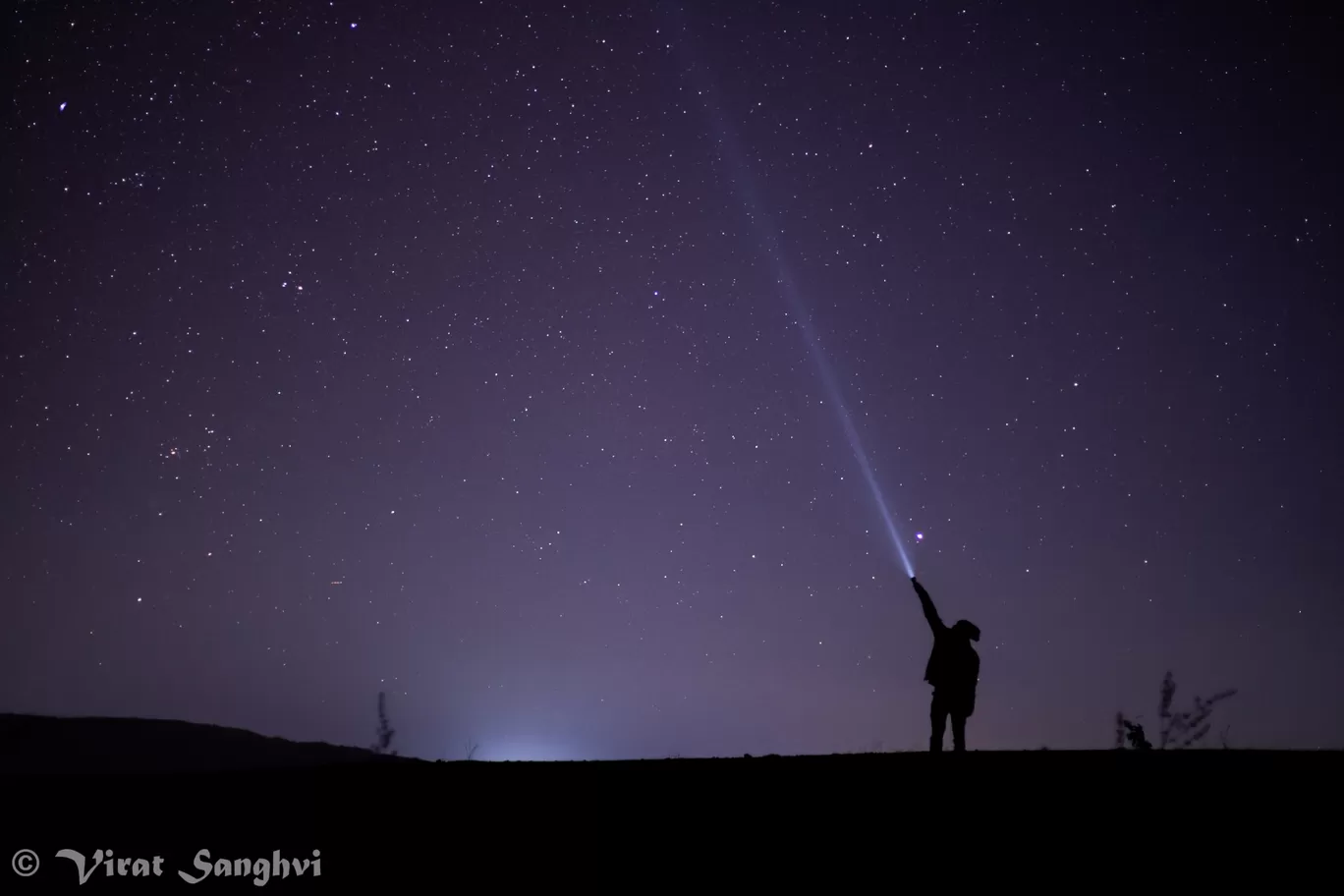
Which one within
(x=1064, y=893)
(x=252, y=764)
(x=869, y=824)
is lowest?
(x=1064, y=893)

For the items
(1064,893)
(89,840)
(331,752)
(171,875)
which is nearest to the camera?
(1064,893)

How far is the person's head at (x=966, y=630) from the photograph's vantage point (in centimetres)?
980

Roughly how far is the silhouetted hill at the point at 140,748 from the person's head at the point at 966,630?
1746 cm

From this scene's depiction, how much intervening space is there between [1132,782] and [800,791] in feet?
6.79

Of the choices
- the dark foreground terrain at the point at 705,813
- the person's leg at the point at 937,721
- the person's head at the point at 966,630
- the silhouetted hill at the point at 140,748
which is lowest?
the dark foreground terrain at the point at 705,813

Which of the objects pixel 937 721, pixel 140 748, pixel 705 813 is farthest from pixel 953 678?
pixel 140 748

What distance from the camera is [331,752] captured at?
87.9ft

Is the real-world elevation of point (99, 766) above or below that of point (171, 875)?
above

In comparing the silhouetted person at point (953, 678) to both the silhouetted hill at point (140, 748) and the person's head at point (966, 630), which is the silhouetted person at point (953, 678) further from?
the silhouetted hill at point (140, 748)

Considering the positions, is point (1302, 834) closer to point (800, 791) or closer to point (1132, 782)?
point (1132, 782)

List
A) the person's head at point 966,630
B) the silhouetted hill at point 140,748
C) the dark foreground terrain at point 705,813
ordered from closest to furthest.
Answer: the dark foreground terrain at point 705,813
the person's head at point 966,630
the silhouetted hill at point 140,748

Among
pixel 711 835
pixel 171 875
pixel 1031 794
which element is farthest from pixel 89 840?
pixel 1031 794

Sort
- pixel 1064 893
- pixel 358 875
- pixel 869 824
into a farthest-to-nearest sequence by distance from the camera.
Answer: pixel 358 875, pixel 869 824, pixel 1064 893

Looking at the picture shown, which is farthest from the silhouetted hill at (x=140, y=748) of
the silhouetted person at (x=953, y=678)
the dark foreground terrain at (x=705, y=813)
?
the silhouetted person at (x=953, y=678)
